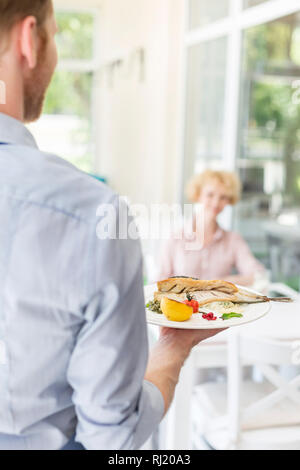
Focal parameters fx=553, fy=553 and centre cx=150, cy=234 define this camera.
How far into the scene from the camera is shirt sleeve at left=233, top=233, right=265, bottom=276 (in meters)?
1.00

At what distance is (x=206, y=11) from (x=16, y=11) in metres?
2.79

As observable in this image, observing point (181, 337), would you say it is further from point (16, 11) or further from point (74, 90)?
point (74, 90)

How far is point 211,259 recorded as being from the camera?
0.90 m

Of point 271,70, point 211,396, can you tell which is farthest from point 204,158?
point 211,396

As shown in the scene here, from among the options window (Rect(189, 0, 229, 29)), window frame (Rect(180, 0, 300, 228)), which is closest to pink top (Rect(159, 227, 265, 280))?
window frame (Rect(180, 0, 300, 228))

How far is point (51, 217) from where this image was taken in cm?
47

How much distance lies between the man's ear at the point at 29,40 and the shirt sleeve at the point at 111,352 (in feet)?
0.60

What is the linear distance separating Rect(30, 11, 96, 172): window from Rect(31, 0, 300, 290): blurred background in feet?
0.04

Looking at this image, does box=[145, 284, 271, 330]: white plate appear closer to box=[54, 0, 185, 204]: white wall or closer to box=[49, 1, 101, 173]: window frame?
box=[54, 0, 185, 204]: white wall

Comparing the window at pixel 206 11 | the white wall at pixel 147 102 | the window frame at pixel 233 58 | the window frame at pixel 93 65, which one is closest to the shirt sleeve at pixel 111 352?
the window frame at pixel 233 58

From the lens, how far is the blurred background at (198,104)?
8.36 ft

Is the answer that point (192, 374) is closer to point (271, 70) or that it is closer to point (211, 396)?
point (211, 396)

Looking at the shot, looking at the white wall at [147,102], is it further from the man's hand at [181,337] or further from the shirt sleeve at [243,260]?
the man's hand at [181,337]

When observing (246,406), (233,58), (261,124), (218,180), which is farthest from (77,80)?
(246,406)
